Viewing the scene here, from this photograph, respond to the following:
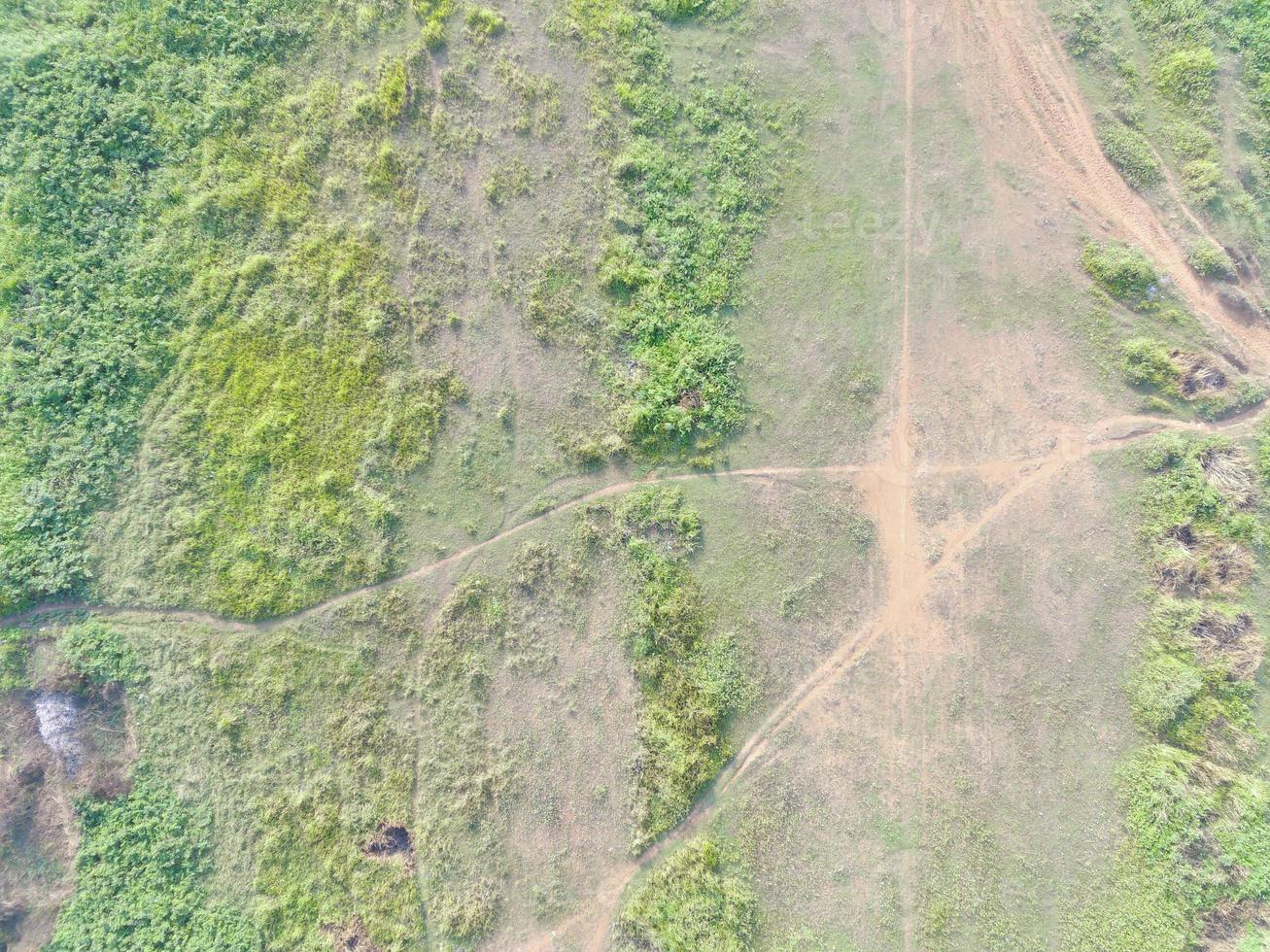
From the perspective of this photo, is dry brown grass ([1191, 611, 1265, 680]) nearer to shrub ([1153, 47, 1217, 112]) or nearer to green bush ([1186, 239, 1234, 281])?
green bush ([1186, 239, 1234, 281])

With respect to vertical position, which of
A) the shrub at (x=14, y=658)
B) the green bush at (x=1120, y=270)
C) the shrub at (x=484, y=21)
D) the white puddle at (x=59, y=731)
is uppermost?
the shrub at (x=484, y=21)

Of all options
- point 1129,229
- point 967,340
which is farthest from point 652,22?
point 1129,229

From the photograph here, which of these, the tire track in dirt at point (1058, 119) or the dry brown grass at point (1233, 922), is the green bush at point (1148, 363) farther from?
the dry brown grass at point (1233, 922)

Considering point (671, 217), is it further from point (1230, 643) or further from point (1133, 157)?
point (1230, 643)

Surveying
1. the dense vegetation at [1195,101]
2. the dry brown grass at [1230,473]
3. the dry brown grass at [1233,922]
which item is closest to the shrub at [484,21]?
the dense vegetation at [1195,101]

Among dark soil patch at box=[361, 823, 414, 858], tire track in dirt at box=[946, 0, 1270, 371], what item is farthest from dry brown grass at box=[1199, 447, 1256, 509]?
dark soil patch at box=[361, 823, 414, 858]

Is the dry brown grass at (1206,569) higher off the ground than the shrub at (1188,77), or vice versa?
the shrub at (1188,77)

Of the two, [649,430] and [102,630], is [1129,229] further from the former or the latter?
[102,630]
